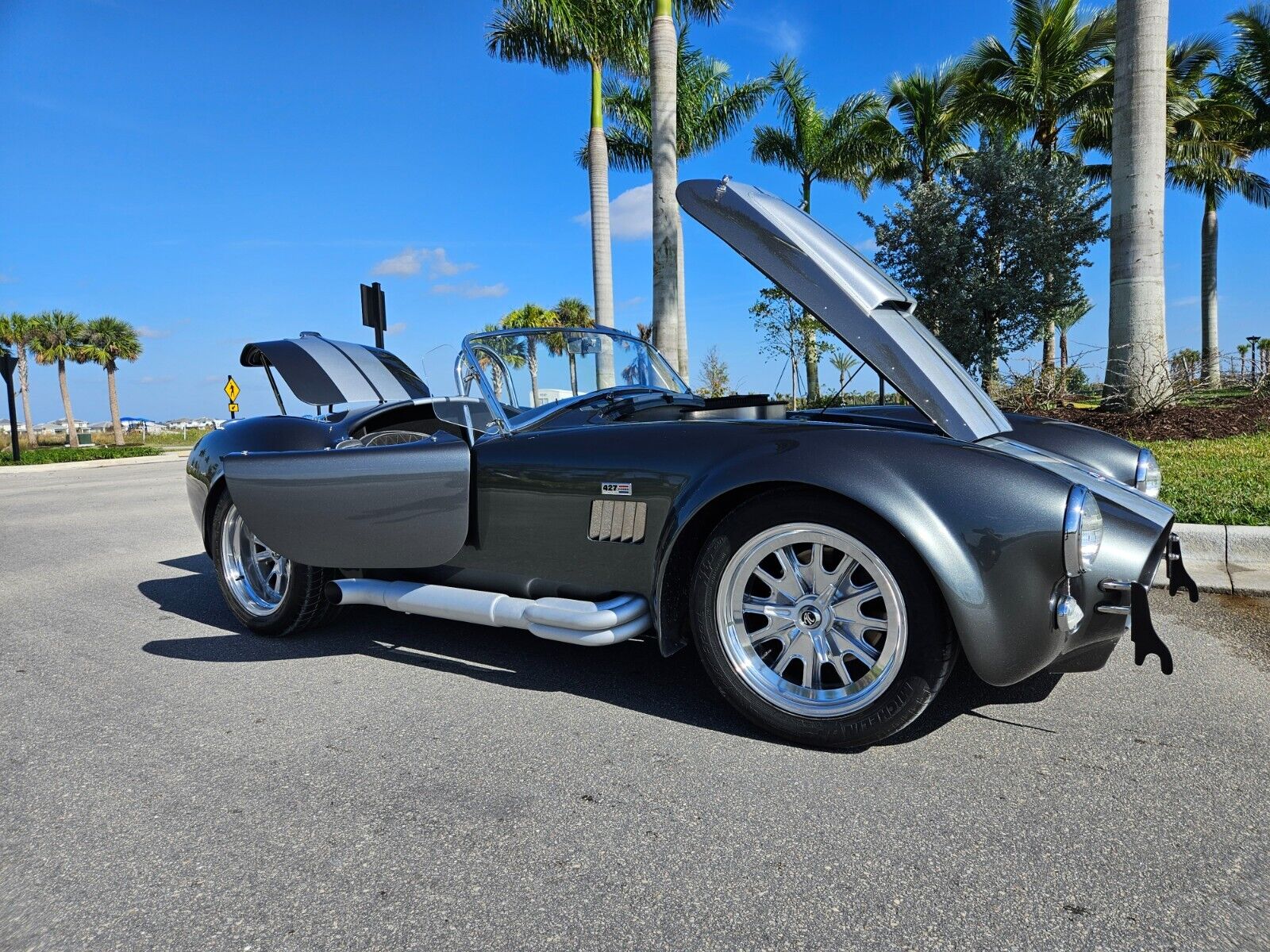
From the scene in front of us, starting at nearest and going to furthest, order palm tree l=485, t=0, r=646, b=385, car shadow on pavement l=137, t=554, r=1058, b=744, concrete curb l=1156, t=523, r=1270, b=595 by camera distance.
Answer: car shadow on pavement l=137, t=554, r=1058, b=744 < concrete curb l=1156, t=523, r=1270, b=595 < palm tree l=485, t=0, r=646, b=385

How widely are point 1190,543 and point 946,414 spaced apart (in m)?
2.91

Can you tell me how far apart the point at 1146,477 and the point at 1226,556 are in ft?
5.26

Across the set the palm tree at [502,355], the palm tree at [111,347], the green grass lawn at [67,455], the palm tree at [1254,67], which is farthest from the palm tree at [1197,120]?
the palm tree at [111,347]

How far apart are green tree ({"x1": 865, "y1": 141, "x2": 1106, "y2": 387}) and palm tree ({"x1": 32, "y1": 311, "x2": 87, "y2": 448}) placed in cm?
4435

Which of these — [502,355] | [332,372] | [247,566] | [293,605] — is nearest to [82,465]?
[247,566]

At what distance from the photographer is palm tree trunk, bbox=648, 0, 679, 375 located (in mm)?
11859

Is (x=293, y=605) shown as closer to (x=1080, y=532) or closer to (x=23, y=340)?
(x=1080, y=532)

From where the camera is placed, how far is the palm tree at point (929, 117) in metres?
25.1

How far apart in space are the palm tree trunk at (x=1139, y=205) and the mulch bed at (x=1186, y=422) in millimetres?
252

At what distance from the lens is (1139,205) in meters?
8.66

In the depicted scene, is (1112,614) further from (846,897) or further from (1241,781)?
(846,897)

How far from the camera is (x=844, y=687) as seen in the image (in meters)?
2.51

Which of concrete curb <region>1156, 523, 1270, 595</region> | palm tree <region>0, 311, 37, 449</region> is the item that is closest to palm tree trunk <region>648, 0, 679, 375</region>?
concrete curb <region>1156, 523, 1270, 595</region>

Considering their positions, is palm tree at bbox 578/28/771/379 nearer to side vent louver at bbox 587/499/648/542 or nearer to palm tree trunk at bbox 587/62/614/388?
palm tree trunk at bbox 587/62/614/388
